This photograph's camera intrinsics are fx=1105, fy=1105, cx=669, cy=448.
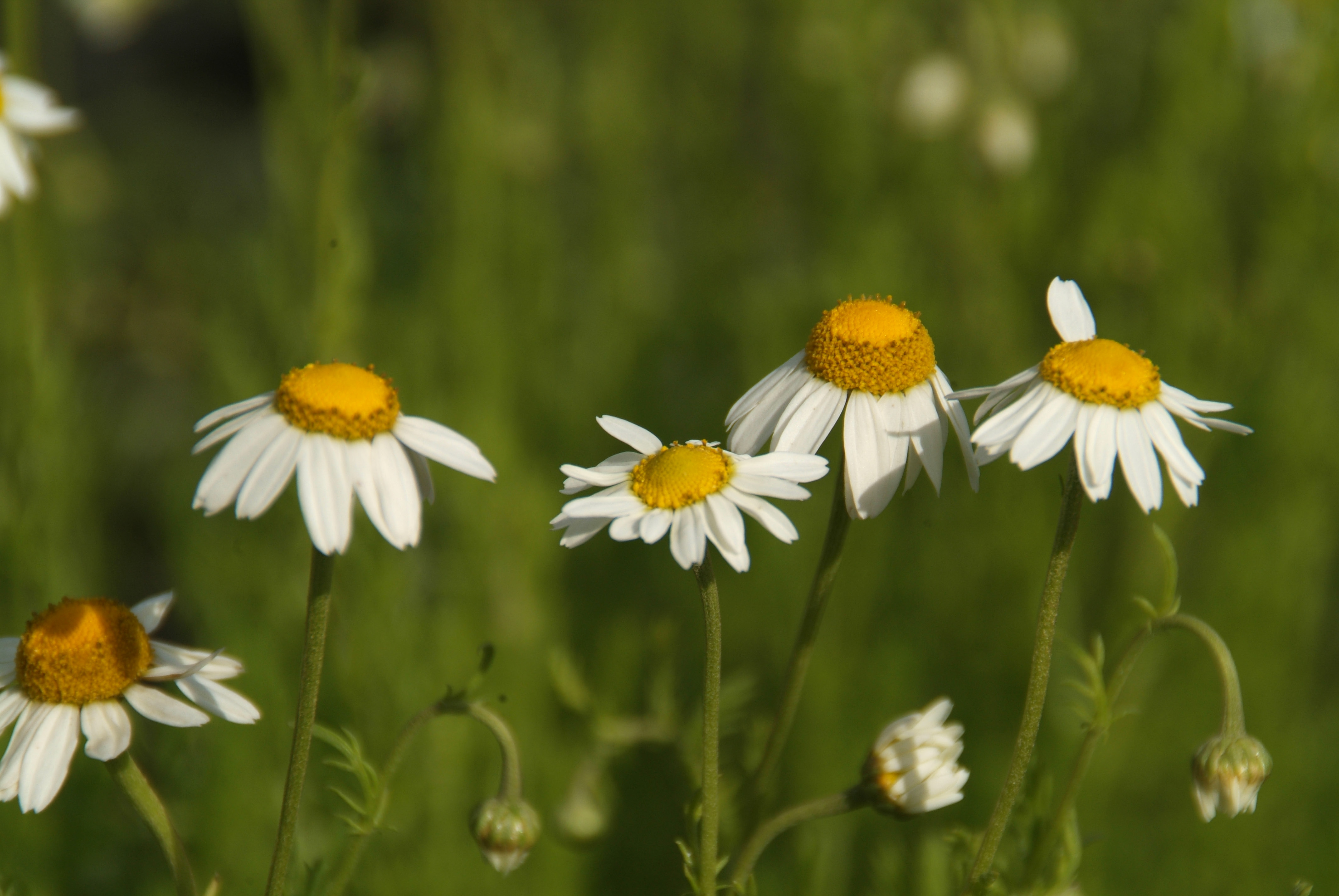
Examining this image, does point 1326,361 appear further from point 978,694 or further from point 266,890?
point 266,890

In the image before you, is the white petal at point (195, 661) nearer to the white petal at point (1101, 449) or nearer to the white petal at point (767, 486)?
the white petal at point (767, 486)

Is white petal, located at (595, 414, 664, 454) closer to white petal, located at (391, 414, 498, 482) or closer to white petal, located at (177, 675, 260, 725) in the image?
white petal, located at (391, 414, 498, 482)

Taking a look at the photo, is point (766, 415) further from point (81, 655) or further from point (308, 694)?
point (81, 655)

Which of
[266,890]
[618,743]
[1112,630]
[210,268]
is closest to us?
[266,890]

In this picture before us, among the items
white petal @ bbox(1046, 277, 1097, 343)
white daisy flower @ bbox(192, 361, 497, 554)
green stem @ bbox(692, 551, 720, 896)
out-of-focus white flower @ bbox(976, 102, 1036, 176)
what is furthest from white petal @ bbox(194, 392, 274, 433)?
out-of-focus white flower @ bbox(976, 102, 1036, 176)

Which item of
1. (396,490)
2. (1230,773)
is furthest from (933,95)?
(396,490)

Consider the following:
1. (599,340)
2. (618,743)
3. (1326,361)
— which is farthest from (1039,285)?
(618,743)

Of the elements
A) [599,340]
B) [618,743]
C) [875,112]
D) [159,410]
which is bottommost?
[159,410]

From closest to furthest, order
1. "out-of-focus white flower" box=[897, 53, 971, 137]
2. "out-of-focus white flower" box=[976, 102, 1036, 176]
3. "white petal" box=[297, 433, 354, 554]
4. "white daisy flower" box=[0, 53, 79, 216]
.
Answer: "white petal" box=[297, 433, 354, 554], "white daisy flower" box=[0, 53, 79, 216], "out-of-focus white flower" box=[976, 102, 1036, 176], "out-of-focus white flower" box=[897, 53, 971, 137]
